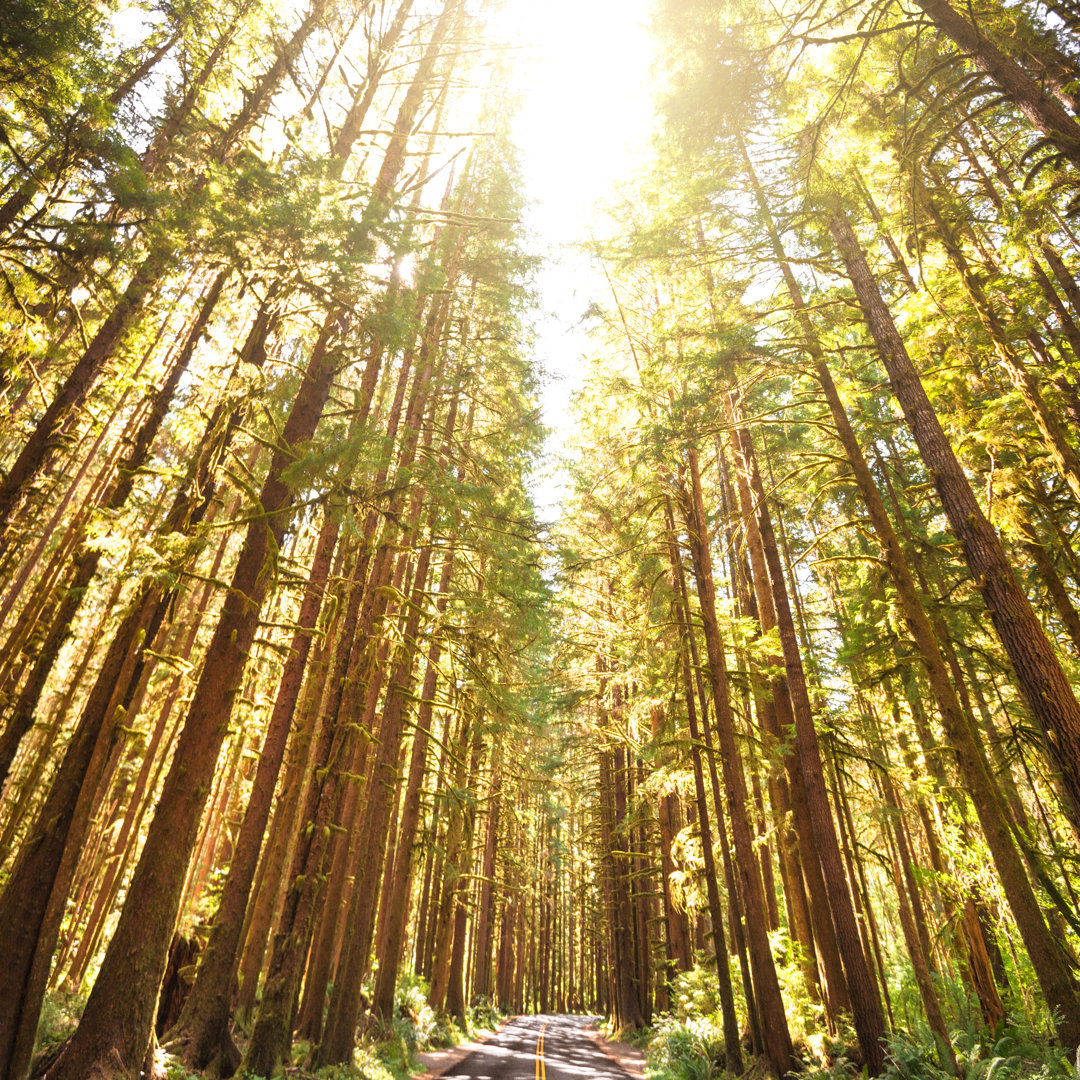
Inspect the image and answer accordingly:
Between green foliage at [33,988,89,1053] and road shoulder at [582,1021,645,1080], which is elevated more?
green foliage at [33,988,89,1053]

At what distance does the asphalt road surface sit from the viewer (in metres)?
12.2

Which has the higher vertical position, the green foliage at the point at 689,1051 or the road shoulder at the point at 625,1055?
the green foliage at the point at 689,1051

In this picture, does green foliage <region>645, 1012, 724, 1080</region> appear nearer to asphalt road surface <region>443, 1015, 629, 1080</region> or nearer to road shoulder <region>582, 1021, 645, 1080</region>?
road shoulder <region>582, 1021, 645, 1080</region>

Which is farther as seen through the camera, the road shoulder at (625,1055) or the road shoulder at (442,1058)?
the road shoulder at (625,1055)

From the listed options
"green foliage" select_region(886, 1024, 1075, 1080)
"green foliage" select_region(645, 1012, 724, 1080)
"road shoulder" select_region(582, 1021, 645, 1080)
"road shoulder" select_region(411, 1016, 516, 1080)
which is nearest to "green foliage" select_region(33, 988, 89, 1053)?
"road shoulder" select_region(411, 1016, 516, 1080)

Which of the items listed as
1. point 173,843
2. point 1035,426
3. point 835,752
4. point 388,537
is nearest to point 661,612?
point 835,752

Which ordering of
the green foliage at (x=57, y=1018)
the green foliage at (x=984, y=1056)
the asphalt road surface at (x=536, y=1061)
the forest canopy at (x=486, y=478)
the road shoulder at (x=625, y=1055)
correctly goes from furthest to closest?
the road shoulder at (x=625, y=1055)
the asphalt road surface at (x=536, y=1061)
the green foliage at (x=57, y=1018)
the forest canopy at (x=486, y=478)
the green foliage at (x=984, y=1056)

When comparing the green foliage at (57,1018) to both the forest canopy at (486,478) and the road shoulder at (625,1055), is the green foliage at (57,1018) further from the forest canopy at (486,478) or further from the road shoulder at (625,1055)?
the road shoulder at (625,1055)

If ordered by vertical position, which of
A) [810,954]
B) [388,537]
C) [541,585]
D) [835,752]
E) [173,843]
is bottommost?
[810,954]

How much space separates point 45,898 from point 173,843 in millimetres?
1373

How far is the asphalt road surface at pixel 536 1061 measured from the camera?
12.2 m

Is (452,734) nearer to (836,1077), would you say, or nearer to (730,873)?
(730,873)

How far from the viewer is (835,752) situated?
10.9 m

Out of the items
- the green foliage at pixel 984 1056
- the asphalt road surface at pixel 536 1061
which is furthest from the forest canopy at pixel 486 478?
the asphalt road surface at pixel 536 1061
